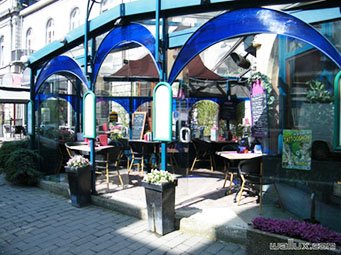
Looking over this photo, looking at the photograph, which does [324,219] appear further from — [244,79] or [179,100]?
[244,79]

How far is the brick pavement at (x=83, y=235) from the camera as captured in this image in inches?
135

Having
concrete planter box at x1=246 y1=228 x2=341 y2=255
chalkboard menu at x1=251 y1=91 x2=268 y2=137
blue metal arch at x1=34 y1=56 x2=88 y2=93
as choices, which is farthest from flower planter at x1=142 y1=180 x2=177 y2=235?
blue metal arch at x1=34 y1=56 x2=88 y2=93

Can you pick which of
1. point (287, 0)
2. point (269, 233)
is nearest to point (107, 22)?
point (287, 0)

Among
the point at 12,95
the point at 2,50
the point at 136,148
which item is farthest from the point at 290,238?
the point at 2,50

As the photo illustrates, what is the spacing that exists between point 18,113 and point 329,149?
2224 centimetres

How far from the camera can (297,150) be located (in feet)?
12.6

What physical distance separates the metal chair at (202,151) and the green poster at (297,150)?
3059mm

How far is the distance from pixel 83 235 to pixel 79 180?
4.12 ft

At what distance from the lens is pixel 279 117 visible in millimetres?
4609

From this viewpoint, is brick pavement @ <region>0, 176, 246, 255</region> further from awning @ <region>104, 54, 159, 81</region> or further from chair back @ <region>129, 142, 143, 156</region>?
awning @ <region>104, 54, 159, 81</region>

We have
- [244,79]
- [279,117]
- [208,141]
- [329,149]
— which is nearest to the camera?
[329,149]

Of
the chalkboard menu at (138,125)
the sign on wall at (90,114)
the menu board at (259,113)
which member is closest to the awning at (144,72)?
the chalkboard menu at (138,125)

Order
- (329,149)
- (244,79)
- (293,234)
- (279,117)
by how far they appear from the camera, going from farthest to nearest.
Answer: (244,79), (279,117), (329,149), (293,234)

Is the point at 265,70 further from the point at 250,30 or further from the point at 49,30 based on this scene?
the point at 49,30
